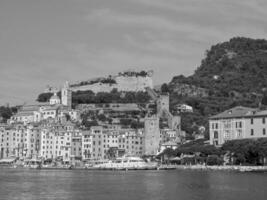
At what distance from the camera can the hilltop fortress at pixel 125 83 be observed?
6314 inches

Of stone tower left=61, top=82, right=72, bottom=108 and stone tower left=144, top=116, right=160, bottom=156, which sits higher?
stone tower left=61, top=82, right=72, bottom=108

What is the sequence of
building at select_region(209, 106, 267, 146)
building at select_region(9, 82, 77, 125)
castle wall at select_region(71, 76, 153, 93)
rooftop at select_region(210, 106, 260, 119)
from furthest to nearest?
castle wall at select_region(71, 76, 153, 93)
building at select_region(9, 82, 77, 125)
rooftop at select_region(210, 106, 260, 119)
building at select_region(209, 106, 267, 146)

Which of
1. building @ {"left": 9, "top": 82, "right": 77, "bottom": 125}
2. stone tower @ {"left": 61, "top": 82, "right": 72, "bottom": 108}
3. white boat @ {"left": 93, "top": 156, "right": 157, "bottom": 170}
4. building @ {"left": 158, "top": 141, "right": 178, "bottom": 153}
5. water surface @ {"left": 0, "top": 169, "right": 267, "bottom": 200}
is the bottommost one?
water surface @ {"left": 0, "top": 169, "right": 267, "bottom": 200}

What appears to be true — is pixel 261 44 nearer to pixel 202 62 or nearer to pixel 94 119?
pixel 202 62

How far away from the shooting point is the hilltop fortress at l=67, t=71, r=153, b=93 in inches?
6314

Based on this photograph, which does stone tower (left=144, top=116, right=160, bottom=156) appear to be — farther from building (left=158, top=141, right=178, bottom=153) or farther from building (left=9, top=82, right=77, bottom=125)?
building (left=9, top=82, right=77, bottom=125)

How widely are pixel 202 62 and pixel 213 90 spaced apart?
113ft

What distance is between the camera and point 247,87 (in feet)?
515

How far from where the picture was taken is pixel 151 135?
12506 centimetres

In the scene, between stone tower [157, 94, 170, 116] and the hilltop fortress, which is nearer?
stone tower [157, 94, 170, 116]

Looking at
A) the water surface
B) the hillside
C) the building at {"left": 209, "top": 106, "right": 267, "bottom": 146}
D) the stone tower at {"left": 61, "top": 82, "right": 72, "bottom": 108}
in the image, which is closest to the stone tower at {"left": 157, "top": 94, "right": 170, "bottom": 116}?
the hillside

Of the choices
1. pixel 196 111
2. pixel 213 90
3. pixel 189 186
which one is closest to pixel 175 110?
pixel 196 111

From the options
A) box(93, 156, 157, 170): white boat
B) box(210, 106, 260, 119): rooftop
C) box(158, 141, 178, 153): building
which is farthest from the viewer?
box(158, 141, 178, 153): building

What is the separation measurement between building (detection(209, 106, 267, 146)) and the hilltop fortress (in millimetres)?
55985
